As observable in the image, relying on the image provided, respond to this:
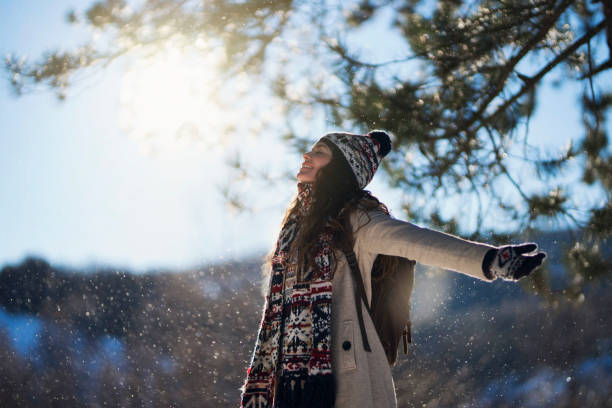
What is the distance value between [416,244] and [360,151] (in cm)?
40

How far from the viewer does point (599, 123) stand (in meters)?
2.13

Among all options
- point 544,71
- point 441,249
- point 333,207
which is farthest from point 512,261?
point 544,71

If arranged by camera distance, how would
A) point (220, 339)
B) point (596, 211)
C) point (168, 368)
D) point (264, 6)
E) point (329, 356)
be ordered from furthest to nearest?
point (220, 339), point (168, 368), point (264, 6), point (596, 211), point (329, 356)

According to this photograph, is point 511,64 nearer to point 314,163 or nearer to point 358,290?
point 314,163

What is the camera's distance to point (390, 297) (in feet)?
3.15

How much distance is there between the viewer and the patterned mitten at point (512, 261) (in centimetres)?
62

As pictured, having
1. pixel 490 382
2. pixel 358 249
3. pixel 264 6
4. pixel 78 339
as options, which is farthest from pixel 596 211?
pixel 78 339

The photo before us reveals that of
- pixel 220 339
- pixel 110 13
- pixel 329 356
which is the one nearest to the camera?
pixel 329 356

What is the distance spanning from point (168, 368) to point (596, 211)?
4.51 meters

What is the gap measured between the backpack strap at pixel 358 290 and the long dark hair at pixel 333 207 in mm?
25

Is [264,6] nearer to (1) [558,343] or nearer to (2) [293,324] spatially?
(2) [293,324]

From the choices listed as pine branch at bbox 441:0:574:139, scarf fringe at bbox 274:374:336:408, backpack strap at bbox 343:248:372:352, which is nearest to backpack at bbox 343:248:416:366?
backpack strap at bbox 343:248:372:352

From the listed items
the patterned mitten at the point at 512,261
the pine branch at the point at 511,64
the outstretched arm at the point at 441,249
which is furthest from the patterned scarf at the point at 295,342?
the pine branch at the point at 511,64

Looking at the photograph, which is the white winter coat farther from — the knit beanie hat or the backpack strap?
the knit beanie hat
